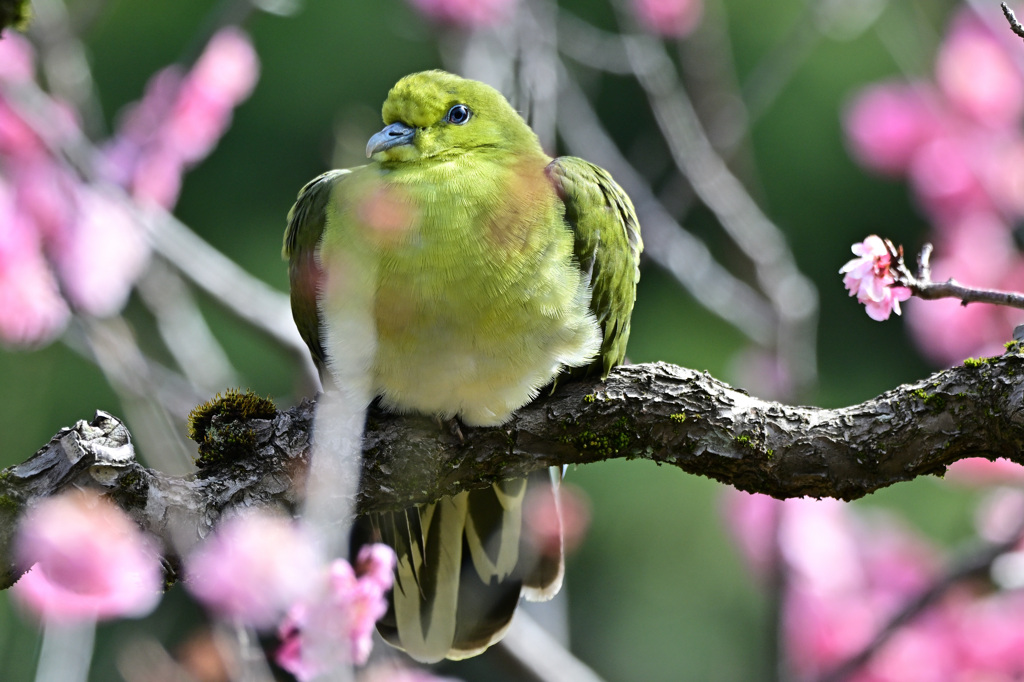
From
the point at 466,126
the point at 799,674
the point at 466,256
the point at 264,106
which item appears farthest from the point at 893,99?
the point at 264,106

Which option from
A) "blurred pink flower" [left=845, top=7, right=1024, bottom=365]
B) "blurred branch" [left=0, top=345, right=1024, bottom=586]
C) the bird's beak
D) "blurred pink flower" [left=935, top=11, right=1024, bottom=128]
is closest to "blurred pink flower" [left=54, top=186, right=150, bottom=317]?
the bird's beak

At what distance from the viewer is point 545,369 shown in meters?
2.37

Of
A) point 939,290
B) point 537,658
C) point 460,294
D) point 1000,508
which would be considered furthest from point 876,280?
point 1000,508

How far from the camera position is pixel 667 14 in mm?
4852

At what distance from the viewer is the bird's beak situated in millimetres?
2562

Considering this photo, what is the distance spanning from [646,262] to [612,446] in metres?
6.17

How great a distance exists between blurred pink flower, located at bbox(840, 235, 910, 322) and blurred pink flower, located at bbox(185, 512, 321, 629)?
1.12m

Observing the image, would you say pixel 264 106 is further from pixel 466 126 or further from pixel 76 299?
pixel 466 126

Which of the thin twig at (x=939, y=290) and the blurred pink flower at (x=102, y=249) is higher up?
the thin twig at (x=939, y=290)

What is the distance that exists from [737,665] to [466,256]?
6047mm

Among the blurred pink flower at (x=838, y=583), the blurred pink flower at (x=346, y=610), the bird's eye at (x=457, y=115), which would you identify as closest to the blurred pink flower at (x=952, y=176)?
the blurred pink flower at (x=838, y=583)

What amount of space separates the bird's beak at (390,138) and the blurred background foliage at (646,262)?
4420mm

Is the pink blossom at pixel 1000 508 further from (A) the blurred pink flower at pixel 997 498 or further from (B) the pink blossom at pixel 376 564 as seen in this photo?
(B) the pink blossom at pixel 376 564

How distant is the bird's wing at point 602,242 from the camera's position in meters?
2.48
